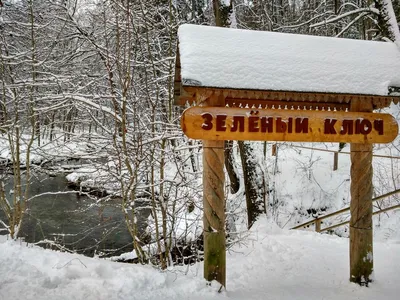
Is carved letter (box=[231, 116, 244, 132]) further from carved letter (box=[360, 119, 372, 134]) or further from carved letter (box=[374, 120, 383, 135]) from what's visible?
carved letter (box=[374, 120, 383, 135])

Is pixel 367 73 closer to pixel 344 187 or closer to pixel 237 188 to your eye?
pixel 237 188

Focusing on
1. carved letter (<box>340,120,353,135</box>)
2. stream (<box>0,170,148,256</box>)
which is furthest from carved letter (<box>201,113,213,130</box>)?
stream (<box>0,170,148,256</box>)

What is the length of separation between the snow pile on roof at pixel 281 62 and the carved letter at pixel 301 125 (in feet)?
1.24

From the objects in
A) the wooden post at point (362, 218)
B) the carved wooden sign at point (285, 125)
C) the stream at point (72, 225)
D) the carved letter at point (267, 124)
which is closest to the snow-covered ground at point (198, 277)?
the wooden post at point (362, 218)

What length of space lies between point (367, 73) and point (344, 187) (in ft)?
26.6

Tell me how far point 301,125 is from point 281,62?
2.50ft

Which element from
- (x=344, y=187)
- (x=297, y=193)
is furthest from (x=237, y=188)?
(x=344, y=187)

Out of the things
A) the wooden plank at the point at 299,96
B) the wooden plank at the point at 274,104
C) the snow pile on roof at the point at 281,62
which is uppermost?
the snow pile on roof at the point at 281,62

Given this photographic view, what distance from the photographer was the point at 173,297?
142 inches

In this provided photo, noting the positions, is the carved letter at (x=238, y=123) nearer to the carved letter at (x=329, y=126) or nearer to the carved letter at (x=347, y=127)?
the carved letter at (x=329, y=126)

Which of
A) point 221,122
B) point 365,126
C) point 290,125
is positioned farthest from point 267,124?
point 365,126

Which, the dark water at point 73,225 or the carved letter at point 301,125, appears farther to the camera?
the dark water at point 73,225

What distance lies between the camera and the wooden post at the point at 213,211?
→ 3.84 metres

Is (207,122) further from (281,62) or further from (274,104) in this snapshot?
(281,62)
